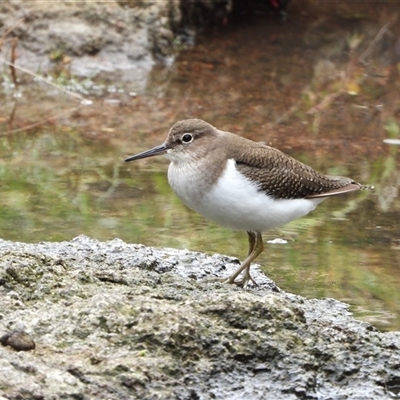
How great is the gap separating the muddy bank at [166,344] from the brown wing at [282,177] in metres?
1.03

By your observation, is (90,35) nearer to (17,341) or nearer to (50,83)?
(50,83)

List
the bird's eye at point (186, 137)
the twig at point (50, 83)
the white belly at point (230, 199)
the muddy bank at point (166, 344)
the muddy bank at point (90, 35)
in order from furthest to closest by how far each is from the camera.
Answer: the muddy bank at point (90, 35)
the twig at point (50, 83)
the bird's eye at point (186, 137)
the white belly at point (230, 199)
the muddy bank at point (166, 344)

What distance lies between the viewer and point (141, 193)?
7484mm

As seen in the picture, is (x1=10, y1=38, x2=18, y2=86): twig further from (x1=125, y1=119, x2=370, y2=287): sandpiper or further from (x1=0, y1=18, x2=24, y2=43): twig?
(x1=125, y1=119, x2=370, y2=287): sandpiper

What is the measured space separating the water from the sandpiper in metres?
0.51

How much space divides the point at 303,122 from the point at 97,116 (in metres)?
2.01

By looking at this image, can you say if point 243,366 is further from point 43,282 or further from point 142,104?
point 142,104

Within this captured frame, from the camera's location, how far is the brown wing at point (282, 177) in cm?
563

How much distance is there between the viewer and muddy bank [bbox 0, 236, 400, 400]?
12.8ft

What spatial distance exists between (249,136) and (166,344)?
505 centimetres

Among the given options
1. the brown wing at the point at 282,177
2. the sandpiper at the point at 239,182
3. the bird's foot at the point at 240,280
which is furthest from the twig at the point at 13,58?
the bird's foot at the point at 240,280

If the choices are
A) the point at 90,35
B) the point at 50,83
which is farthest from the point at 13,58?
the point at 90,35

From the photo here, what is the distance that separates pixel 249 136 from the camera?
8977mm

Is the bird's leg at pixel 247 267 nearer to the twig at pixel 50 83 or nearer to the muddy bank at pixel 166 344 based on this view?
the muddy bank at pixel 166 344
